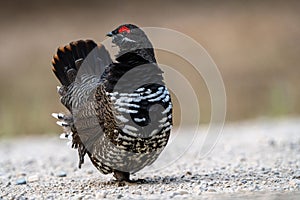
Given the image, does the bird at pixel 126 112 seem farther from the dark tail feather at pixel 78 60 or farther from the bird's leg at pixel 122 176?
the dark tail feather at pixel 78 60

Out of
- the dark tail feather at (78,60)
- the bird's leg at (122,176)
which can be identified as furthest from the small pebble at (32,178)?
the bird's leg at (122,176)

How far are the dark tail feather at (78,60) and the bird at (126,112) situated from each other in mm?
614

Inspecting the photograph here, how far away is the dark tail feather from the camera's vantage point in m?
8.41

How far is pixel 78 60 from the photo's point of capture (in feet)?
27.8

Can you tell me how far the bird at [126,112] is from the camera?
716 centimetres

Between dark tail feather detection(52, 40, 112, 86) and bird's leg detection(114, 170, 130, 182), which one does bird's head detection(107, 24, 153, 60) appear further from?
bird's leg detection(114, 170, 130, 182)

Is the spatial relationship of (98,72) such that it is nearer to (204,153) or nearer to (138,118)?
(138,118)

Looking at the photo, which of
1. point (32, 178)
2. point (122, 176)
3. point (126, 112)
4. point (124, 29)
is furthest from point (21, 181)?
point (124, 29)

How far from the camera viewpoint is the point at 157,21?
2583 cm

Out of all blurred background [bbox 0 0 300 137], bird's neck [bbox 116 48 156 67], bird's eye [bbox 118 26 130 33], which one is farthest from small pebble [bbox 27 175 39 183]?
blurred background [bbox 0 0 300 137]

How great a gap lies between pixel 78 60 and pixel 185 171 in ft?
5.64

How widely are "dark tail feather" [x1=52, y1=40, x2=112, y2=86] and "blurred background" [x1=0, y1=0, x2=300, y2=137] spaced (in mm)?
7059

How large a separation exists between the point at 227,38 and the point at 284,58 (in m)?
2.21

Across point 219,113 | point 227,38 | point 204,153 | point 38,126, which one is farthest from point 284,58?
point 204,153
